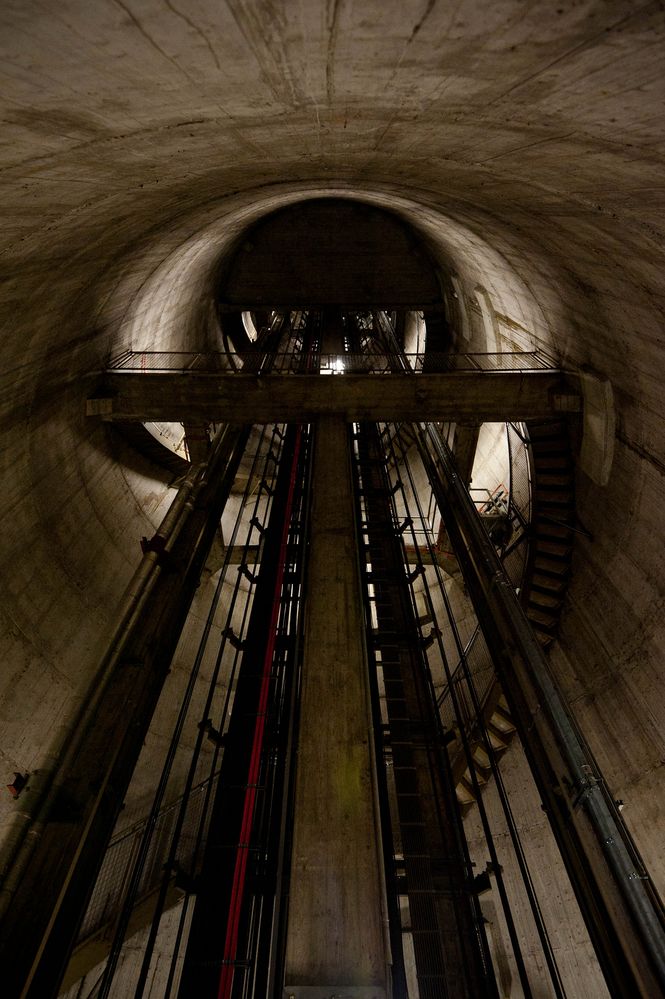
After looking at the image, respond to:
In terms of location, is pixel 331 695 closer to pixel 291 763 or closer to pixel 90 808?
pixel 291 763

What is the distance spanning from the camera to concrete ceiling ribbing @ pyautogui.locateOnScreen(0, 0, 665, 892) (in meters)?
2.22

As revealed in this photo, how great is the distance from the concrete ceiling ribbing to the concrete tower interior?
1.2 inches

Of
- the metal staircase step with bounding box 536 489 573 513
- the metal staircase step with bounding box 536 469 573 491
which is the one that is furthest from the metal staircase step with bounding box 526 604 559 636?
the metal staircase step with bounding box 536 469 573 491

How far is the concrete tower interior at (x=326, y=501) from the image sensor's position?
257 cm

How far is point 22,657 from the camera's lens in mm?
6320

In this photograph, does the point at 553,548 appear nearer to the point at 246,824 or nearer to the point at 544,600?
the point at 544,600

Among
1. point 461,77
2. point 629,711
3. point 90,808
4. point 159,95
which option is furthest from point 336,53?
point 629,711

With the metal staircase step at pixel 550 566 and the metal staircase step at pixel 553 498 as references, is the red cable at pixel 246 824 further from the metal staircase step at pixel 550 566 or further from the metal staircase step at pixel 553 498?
the metal staircase step at pixel 553 498

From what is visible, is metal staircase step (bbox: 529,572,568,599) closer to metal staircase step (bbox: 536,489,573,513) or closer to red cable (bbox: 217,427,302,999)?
metal staircase step (bbox: 536,489,573,513)

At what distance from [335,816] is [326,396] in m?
6.45

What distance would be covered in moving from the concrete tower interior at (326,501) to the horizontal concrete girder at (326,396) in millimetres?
61

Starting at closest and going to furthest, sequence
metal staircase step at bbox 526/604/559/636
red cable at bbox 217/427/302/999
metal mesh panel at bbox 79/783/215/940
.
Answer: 1. red cable at bbox 217/427/302/999
2. metal mesh panel at bbox 79/783/215/940
3. metal staircase step at bbox 526/604/559/636

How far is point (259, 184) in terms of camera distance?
588 cm

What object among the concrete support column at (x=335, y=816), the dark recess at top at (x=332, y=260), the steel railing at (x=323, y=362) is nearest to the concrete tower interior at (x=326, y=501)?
the concrete support column at (x=335, y=816)
